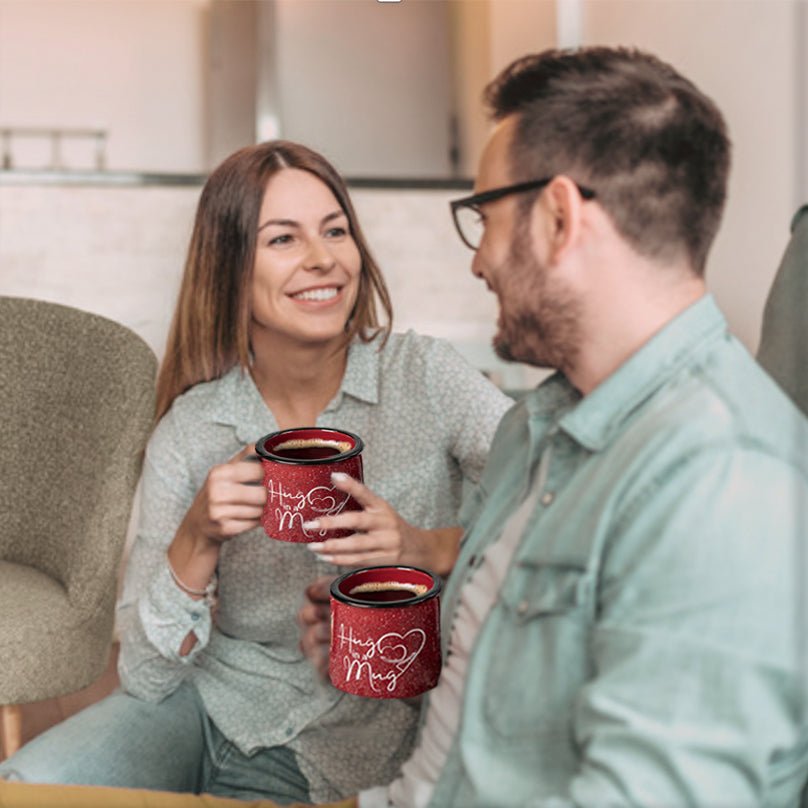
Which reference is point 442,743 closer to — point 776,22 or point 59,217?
point 776,22

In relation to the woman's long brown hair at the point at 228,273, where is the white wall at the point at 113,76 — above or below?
above

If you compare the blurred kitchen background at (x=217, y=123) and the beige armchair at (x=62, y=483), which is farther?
the blurred kitchen background at (x=217, y=123)

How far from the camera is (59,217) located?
2.89m

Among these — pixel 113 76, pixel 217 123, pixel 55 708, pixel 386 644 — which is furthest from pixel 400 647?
pixel 113 76

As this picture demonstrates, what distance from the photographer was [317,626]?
4.26 feet

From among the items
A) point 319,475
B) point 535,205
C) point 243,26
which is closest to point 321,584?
point 319,475

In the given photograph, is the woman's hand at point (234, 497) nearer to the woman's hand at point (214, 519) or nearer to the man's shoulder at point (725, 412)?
the woman's hand at point (214, 519)

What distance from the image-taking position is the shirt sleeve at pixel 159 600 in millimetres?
1417

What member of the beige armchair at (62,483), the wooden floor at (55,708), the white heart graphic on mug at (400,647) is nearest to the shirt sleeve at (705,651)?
the white heart graphic on mug at (400,647)

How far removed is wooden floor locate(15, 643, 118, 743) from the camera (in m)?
2.52

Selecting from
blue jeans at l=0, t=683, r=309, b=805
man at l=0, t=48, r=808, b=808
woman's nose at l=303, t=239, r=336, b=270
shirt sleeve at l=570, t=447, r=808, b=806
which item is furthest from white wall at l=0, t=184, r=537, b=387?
shirt sleeve at l=570, t=447, r=808, b=806

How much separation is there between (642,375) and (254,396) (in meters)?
0.74

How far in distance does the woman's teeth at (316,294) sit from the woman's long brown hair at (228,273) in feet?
0.22

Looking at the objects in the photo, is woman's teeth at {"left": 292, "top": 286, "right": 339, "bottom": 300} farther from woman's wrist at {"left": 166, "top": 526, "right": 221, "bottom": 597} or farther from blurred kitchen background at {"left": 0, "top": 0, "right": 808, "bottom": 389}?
blurred kitchen background at {"left": 0, "top": 0, "right": 808, "bottom": 389}
